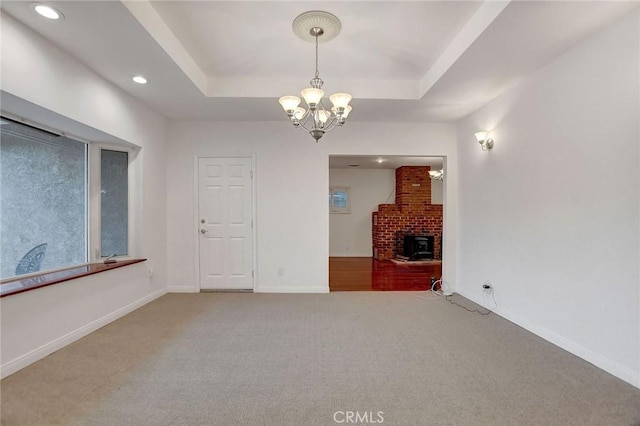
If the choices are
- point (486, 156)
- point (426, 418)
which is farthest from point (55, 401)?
point (486, 156)

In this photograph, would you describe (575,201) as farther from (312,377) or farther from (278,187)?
(278,187)

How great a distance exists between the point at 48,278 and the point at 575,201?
14.2 ft

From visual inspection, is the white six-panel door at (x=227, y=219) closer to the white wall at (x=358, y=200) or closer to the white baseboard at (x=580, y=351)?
the white baseboard at (x=580, y=351)

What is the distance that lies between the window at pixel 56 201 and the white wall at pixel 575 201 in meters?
4.34

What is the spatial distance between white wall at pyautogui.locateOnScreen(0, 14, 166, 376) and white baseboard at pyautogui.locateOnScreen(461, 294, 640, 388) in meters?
4.13

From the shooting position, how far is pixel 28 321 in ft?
6.84

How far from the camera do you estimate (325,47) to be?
2.57 meters

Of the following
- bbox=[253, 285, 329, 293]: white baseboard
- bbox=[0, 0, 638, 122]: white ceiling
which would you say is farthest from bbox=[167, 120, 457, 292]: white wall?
bbox=[0, 0, 638, 122]: white ceiling

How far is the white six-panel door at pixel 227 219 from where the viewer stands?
402 cm

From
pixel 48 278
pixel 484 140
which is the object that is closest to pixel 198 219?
pixel 48 278

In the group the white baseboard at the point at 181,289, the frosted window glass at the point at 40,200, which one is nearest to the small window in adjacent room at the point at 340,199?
the white baseboard at the point at 181,289

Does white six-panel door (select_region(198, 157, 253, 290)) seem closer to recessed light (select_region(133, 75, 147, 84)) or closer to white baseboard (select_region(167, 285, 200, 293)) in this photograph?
white baseboard (select_region(167, 285, 200, 293))

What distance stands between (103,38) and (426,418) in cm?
334

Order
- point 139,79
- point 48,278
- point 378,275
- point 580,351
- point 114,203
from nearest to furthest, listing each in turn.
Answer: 1. point 580,351
2. point 48,278
3. point 139,79
4. point 114,203
5. point 378,275
